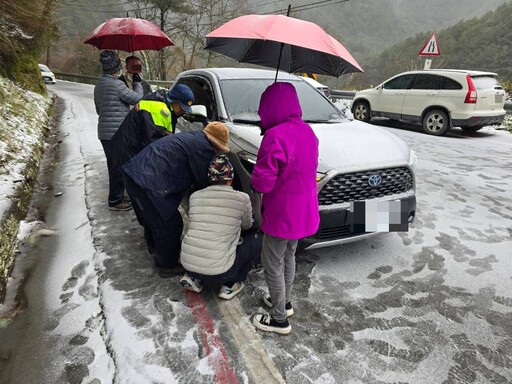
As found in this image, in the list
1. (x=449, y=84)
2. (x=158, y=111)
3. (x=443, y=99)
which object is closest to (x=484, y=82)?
(x=449, y=84)

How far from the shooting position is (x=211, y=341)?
224cm

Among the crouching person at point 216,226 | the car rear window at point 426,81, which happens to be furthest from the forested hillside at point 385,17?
the crouching person at point 216,226

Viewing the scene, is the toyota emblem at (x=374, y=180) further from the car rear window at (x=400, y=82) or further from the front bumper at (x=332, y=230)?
the car rear window at (x=400, y=82)

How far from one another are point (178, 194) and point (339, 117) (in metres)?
2.20

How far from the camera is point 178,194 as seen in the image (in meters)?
2.75

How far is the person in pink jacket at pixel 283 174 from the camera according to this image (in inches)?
75.2

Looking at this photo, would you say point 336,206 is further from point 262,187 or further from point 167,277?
point 167,277

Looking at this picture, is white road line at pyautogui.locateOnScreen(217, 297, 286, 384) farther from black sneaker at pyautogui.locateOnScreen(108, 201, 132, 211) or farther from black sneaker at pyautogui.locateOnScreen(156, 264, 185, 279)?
black sneaker at pyautogui.locateOnScreen(108, 201, 132, 211)

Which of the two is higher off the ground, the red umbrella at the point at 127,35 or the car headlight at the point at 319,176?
the red umbrella at the point at 127,35

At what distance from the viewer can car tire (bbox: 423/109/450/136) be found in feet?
27.6

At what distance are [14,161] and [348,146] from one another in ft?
15.1

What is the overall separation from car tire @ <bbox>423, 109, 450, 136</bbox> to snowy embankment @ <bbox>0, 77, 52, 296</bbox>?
8584 mm

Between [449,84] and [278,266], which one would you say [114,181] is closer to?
[278,266]

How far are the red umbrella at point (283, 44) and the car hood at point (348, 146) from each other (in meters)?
0.58
